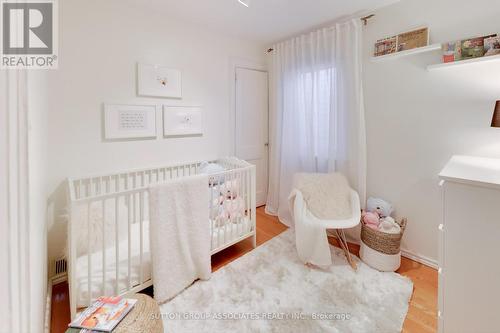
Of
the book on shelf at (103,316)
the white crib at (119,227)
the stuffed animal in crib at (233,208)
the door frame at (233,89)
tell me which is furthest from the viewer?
the door frame at (233,89)

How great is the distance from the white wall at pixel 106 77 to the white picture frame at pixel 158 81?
61 millimetres

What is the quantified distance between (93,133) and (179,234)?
1.21m

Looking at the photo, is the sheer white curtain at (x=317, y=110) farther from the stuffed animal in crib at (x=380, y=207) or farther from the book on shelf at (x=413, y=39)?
the book on shelf at (x=413, y=39)

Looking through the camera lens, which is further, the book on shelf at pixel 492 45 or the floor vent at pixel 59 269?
the floor vent at pixel 59 269

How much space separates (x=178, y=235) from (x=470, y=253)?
169 cm

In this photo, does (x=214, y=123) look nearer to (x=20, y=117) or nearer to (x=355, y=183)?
(x=355, y=183)

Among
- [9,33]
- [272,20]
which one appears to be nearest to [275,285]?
[9,33]

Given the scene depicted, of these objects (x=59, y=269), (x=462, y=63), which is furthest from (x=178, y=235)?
(x=462, y=63)

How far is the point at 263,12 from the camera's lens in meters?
2.37

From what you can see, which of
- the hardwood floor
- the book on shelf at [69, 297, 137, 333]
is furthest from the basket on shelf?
the book on shelf at [69, 297, 137, 333]

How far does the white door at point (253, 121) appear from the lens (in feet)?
10.6

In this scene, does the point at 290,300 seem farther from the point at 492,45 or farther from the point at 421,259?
the point at 492,45

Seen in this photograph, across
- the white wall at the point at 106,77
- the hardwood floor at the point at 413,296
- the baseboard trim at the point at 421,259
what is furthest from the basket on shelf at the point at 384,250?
the white wall at the point at 106,77

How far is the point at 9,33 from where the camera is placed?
50 cm
